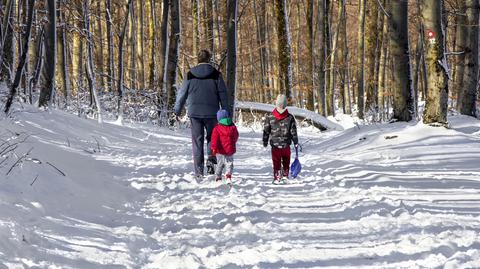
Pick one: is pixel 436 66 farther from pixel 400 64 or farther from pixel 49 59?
pixel 49 59

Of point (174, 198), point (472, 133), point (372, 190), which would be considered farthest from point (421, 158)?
point (174, 198)

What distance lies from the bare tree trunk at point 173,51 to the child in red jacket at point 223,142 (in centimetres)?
1008

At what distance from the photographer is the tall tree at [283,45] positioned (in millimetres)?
17750

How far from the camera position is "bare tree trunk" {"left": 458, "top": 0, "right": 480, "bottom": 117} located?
14602 mm

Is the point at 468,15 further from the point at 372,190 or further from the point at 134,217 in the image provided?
the point at 134,217

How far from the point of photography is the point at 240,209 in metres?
5.49

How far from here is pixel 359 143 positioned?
1081 centimetres

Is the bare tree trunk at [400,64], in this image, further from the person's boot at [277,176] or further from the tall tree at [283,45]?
the tall tree at [283,45]

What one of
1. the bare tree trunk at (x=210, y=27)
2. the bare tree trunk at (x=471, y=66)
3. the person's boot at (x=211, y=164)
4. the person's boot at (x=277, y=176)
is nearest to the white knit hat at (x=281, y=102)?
the person's boot at (x=277, y=176)

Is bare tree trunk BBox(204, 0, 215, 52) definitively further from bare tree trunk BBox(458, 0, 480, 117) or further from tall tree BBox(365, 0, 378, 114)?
bare tree trunk BBox(458, 0, 480, 117)

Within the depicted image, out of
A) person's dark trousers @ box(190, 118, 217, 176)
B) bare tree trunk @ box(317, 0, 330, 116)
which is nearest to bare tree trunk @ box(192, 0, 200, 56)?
bare tree trunk @ box(317, 0, 330, 116)

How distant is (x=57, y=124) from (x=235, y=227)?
6.53 metres

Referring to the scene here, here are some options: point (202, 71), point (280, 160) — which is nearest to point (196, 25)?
point (202, 71)

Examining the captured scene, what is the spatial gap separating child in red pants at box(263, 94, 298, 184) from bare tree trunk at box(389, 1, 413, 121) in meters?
4.58
